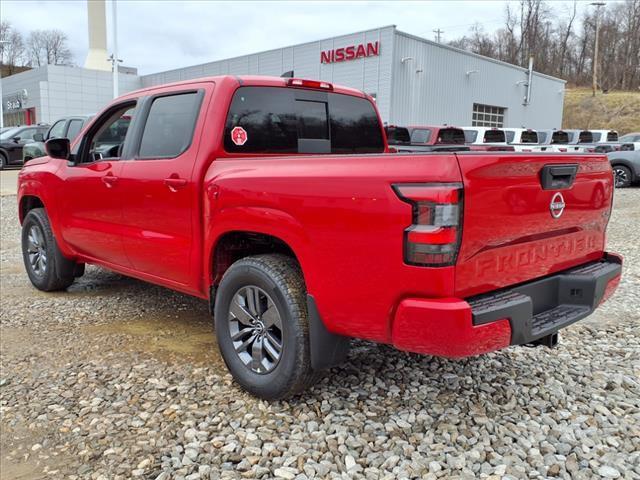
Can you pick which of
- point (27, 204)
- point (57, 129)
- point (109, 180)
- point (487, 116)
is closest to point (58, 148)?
point (109, 180)

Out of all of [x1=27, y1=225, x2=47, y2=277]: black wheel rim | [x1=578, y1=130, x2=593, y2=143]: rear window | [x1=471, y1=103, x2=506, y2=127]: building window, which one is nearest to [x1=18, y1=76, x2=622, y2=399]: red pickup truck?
[x1=27, y1=225, x2=47, y2=277]: black wheel rim

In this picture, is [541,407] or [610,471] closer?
[610,471]

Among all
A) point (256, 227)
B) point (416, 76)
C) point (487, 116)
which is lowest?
point (256, 227)

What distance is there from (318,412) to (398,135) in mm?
11554

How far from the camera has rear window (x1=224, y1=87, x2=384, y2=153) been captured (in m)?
3.74

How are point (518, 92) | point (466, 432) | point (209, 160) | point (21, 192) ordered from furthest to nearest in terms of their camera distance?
point (518, 92) < point (21, 192) < point (209, 160) < point (466, 432)

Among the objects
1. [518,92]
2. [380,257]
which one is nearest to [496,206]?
[380,257]

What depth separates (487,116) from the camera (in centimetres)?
3139

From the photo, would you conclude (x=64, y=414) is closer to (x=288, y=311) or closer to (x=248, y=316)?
(x=248, y=316)

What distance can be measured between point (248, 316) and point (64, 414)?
1147 mm

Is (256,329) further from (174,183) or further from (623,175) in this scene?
(623,175)

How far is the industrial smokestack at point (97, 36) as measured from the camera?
164 ft

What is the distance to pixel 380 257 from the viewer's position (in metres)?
2.55

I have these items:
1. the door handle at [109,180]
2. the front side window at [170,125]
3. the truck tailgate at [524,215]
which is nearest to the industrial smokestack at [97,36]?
the door handle at [109,180]
